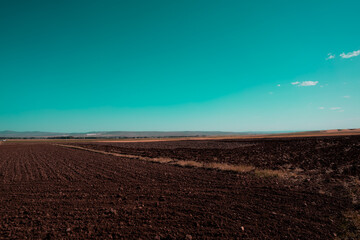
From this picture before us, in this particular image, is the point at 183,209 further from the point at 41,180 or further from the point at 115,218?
the point at 41,180

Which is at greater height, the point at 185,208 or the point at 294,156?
the point at 185,208

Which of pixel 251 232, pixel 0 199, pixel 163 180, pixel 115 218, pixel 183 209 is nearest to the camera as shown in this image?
pixel 251 232

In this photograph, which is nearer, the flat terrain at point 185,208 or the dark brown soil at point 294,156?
the flat terrain at point 185,208

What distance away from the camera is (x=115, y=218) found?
7.54 meters

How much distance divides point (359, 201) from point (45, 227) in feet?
39.1

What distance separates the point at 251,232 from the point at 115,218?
15.3 ft

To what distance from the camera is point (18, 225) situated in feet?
23.1

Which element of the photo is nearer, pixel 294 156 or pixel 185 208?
pixel 185 208

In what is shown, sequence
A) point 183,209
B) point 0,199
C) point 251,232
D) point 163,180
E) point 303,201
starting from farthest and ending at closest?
point 163,180
point 0,199
point 303,201
point 183,209
point 251,232

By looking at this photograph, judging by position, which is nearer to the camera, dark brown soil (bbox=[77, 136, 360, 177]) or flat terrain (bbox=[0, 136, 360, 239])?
flat terrain (bbox=[0, 136, 360, 239])

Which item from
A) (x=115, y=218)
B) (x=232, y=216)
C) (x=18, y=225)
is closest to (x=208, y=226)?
(x=232, y=216)

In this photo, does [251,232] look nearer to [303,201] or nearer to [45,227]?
[303,201]

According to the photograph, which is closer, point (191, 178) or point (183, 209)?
point (183, 209)

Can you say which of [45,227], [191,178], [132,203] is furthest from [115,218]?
[191,178]
